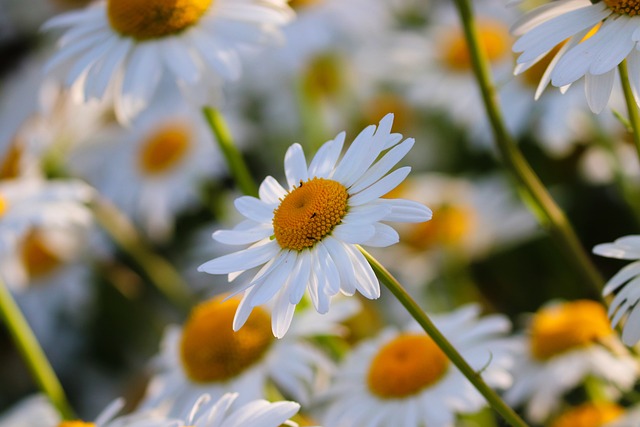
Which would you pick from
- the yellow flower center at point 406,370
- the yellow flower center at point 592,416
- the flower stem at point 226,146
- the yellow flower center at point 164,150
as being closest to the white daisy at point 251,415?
the yellow flower center at point 406,370

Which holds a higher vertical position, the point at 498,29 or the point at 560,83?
the point at 560,83

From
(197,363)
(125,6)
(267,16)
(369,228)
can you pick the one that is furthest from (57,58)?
(369,228)

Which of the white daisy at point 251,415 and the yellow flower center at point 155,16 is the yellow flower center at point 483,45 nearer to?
the yellow flower center at point 155,16

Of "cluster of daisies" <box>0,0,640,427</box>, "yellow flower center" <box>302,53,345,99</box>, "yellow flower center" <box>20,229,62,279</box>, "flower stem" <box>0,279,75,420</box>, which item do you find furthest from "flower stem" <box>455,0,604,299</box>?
"yellow flower center" <box>20,229,62,279</box>

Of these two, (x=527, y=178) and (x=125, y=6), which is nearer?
(x=527, y=178)

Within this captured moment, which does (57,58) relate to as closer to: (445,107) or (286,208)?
(286,208)

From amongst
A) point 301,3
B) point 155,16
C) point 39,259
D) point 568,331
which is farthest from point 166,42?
point 39,259

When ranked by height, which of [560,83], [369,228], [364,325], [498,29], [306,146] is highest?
[560,83]
